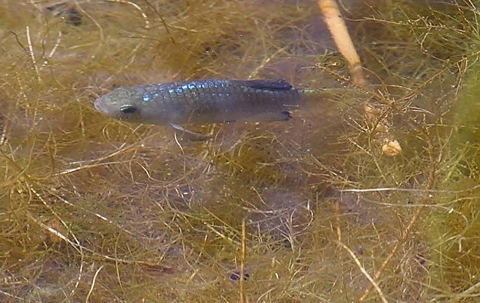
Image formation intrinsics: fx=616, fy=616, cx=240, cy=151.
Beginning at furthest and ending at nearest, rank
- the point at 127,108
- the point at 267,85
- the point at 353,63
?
the point at 353,63
the point at 267,85
the point at 127,108

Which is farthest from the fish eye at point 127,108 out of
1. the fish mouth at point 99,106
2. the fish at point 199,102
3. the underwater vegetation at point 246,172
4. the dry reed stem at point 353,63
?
the dry reed stem at point 353,63

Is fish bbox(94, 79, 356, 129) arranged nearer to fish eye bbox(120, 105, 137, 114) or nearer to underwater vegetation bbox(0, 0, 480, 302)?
fish eye bbox(120, 105, 137, 114)

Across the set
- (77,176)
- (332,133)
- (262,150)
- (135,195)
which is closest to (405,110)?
(332,133)

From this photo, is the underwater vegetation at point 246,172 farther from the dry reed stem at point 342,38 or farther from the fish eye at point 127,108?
the fish eye at point 127,108

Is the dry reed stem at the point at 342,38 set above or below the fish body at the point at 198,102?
below

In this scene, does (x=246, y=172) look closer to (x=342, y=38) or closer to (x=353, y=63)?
(x=353, y=63)

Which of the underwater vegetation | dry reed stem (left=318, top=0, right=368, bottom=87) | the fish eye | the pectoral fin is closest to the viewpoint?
the underwater vegetation

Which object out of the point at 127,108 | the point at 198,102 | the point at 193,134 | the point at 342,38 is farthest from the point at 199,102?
the point at 342,38

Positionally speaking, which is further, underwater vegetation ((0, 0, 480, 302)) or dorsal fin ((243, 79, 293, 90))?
dorsal fin ((243, 79, 293, 90))

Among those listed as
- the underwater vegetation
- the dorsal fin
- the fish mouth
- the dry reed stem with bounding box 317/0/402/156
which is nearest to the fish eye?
the fish mouth
